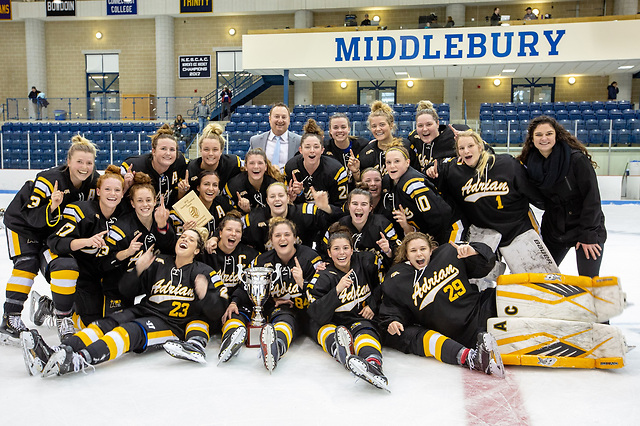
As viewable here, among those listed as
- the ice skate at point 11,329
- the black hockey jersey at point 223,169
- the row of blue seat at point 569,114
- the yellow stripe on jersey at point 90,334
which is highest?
the row of blue seat at point 569,114

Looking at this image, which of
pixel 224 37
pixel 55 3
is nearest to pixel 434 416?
pixel 224 37

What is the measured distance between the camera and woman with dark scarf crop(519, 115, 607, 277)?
11.6 ft

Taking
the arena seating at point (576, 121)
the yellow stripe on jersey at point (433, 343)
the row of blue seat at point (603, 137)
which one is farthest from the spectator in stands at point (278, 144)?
the arena seating at point (576, 121)

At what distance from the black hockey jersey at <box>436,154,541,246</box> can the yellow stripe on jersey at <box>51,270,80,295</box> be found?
280 centimetres

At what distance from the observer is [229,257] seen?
4.03 m

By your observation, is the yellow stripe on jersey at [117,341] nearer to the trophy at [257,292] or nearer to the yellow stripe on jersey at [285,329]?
the trophy at [257,292]

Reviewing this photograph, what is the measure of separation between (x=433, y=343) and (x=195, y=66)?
816 inches

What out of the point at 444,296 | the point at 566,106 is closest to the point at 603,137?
the point at 566,106

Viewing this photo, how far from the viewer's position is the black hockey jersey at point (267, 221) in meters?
4.24

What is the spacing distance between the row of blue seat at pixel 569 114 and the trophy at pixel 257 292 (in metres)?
14.1

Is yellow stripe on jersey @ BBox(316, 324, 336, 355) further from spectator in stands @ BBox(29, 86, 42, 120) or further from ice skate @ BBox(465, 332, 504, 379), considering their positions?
spectator in stands @ BBox(29, 86, 42, 120)

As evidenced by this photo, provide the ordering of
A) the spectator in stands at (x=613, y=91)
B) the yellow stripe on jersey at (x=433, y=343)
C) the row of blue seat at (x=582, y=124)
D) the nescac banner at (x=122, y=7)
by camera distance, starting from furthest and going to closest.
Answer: the nescac banner at (x=122, y=7) → the spectator in stands at (x=613, y=91) → the row of blue seat at (x=582, y=124) → the yellow stripe on jersey at (x=433, y=343)

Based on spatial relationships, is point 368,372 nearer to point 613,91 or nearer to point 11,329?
point 11,329

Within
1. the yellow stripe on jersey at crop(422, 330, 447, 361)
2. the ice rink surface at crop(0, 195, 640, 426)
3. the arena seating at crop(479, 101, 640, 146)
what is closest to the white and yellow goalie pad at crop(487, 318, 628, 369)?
the ice rink surface at crop(0, 195, 640, 426)
